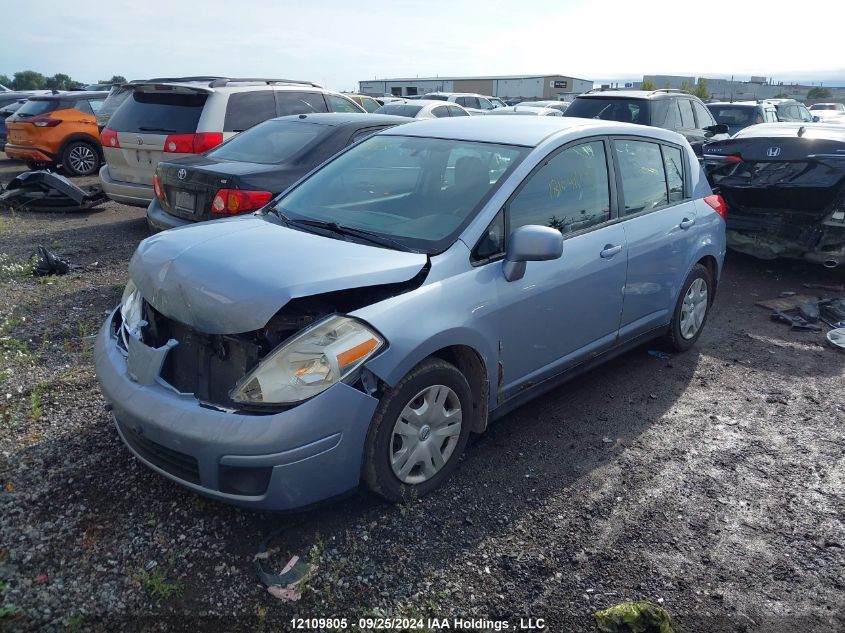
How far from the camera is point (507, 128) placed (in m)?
4.28

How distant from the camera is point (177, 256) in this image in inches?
130

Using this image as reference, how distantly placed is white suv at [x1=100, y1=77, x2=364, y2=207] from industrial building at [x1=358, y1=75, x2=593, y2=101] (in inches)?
1793

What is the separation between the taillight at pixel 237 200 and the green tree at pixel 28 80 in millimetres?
44678

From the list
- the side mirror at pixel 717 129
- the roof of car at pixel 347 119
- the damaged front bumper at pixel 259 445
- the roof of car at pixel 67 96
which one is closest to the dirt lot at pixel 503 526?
the damaged front bumper at pixel 259 445

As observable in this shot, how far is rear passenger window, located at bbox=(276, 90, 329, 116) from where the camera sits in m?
8.70

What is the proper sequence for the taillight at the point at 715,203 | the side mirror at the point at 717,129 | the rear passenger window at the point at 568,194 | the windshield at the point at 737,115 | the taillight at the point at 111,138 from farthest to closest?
the windshield at the point at 737,115
the side mirror at the point at 717,129
the taillight at the point at 111,138
the taillight at the point at 715,203
the rear passenger window at the point at 568,194

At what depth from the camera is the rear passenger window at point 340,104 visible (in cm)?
937

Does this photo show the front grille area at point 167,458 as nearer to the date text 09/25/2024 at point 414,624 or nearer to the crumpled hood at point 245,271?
the crumpled hood at point 245,271

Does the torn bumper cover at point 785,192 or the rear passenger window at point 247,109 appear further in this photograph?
the rear passenger window at point 247,109

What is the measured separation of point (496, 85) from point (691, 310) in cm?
5574

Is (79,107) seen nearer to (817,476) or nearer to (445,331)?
(445,331)

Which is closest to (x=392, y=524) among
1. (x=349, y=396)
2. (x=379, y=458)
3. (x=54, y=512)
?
(x=379, y=458)

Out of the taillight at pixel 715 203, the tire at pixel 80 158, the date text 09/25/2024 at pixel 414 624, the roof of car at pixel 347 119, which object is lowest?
the date text 09/25/2024 at pixel 414 624

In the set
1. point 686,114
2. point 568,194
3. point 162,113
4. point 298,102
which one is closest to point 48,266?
point 162,113
